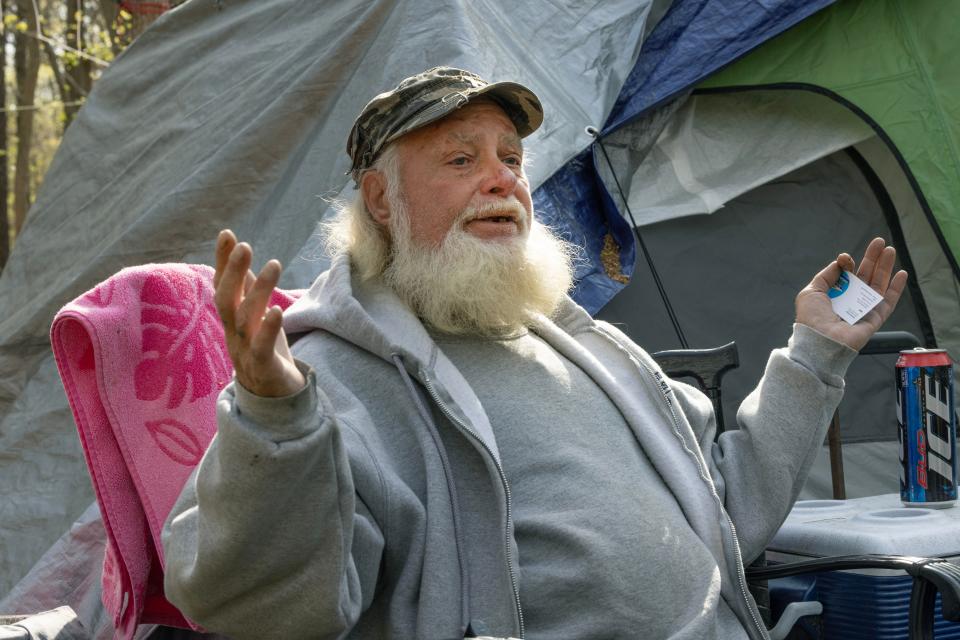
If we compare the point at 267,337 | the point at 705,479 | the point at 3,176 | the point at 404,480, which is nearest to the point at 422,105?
the point at 404,480

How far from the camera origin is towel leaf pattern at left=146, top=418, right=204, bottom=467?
2.09 m

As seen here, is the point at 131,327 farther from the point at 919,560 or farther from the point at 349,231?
the point at 919,560

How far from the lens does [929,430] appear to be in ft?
8.38

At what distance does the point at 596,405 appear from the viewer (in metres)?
2.31

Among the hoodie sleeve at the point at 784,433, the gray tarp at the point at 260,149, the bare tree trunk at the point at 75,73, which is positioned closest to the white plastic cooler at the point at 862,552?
the hoodie sleeve at the point at 784,433

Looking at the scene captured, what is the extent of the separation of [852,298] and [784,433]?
30cm

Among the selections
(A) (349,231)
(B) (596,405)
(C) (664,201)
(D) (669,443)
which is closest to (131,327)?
(A) (349,231)

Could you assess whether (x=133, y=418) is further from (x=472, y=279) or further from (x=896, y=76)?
(x=896, y=76)

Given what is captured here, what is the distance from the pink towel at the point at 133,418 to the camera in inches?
80.5

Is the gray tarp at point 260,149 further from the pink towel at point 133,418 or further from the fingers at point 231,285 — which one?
the fingers at point 231,285

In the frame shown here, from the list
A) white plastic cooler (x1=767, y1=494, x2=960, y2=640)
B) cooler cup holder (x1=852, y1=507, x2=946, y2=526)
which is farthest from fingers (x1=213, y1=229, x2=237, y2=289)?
cooler cup holder (x1=852, y1=507, x2=946, y2=526)

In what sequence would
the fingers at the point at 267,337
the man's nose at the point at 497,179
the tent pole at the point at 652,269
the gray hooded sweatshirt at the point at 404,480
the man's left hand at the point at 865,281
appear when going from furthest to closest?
the tent pole at the point at 652,269, the man's nose at the point at 497,179, the man's left hand at the point at 865,281, the gray hooded sweatshirt at the point at 404,480, the fingers at the point at 267,337

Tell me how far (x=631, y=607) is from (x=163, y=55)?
373cm

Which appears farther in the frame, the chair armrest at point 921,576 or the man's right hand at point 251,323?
the chair armrest at point 921,576
